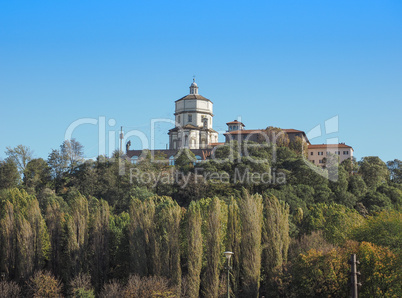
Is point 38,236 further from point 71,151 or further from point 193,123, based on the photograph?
point 193,123

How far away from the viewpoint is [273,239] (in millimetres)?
37250

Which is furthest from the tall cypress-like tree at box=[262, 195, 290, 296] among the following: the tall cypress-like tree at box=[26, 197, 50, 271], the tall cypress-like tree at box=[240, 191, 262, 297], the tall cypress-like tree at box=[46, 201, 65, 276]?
the tall cypress-like tree at box=[26, 197, 50, 271]

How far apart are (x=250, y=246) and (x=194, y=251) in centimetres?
367

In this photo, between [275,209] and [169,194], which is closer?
[275,209]

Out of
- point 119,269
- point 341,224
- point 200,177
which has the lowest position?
point 119,269

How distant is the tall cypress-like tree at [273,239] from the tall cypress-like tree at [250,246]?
2.18 ft

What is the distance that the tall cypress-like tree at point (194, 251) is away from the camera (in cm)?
3525

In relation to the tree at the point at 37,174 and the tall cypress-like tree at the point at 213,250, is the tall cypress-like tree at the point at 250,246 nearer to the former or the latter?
the tall cypress-like tree at the point at 213,250

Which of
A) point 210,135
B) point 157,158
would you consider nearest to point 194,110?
point 210,135

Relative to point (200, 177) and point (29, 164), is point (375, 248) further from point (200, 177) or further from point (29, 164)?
point (29, 164)

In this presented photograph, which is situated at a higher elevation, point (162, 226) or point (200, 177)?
point (200, 177)

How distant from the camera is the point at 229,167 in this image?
6588 cm

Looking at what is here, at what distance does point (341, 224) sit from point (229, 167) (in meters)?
23.8

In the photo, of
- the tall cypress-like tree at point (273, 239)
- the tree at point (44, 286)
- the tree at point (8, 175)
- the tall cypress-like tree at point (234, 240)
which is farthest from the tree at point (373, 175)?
the tree at point (8, 175)
